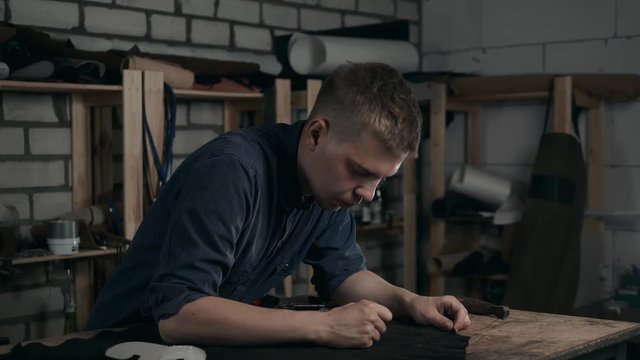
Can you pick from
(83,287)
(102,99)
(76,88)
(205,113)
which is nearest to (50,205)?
(83,287)

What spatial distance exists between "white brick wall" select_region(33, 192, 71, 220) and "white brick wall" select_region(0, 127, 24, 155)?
185 millimetres

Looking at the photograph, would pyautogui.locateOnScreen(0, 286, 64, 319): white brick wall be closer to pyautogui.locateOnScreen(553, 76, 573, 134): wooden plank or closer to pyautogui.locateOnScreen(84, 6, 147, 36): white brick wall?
pyautogui.locateOnScreen(84, 6, 147, 36): white brick wall

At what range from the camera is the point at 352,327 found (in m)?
1.66

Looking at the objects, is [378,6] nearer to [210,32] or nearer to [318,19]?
[318,19]

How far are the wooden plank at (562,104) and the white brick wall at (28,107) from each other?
2.08 metres

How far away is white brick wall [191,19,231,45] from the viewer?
12.7ft

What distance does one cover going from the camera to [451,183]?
4223 mm

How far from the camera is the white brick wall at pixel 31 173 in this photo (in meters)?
3.25

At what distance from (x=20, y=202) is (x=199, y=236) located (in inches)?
73.7

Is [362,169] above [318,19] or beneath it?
beneath

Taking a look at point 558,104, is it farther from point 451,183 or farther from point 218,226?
point 218,226

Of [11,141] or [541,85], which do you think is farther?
[541,85]

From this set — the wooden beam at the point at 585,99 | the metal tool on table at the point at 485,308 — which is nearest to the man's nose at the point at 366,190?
the metal tool on table at the point at 485,308

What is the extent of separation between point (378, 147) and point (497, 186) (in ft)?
8.24
